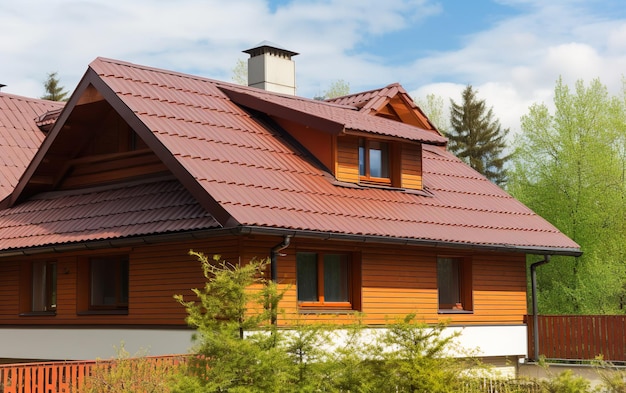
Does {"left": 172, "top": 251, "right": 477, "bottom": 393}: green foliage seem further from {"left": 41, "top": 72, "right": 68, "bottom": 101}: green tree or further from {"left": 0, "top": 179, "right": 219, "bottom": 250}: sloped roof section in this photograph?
{"left": 41, "top": 72, "right": 68, "bottom": 101}: green tree

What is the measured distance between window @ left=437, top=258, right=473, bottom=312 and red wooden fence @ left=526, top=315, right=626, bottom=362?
8.02 feet

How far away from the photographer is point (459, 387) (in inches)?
555

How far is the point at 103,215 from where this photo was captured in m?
18.8

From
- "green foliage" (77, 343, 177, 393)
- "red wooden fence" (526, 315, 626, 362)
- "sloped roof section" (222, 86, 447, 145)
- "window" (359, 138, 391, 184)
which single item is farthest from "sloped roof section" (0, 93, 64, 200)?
"red wooden fence" (526, 315, 626, 362)

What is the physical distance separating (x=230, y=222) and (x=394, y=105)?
8.75 m

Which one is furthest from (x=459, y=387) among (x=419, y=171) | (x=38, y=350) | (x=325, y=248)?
(x=38, y=350)

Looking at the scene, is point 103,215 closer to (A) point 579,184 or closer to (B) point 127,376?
(B) point 127,376

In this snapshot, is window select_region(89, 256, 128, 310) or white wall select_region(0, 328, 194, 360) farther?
window select_region(89, 256, 128, 310)

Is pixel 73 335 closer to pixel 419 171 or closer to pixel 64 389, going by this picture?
pixel 64 389

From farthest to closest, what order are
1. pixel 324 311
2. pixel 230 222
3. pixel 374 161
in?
pixel 374 161
pixel 324 311
pixel 230 222

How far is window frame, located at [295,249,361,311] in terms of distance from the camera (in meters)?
17.9

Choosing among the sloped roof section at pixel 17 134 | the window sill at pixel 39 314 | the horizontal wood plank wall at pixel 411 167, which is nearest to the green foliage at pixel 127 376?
the window sill at pixel 39 314

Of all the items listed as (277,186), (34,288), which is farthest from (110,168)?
(277,186)

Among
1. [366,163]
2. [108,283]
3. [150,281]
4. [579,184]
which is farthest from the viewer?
[579,184]
